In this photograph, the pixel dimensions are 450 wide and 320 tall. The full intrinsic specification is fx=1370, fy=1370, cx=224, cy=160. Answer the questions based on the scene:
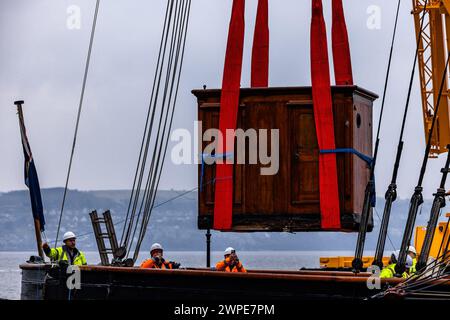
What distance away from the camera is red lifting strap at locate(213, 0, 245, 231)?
20.3 meters

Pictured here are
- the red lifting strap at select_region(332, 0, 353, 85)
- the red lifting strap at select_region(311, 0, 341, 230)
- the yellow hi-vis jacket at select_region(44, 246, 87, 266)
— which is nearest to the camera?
the red lifting strap at select_region(311, 0, 341, 230)

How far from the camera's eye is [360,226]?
1909 centimetres

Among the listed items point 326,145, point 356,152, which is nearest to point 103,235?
point 326,145

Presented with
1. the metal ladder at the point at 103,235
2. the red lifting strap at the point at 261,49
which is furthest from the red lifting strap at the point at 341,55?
the metal ladder at the point at 103,235

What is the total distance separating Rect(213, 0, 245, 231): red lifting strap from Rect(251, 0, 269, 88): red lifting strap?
1.02 ft

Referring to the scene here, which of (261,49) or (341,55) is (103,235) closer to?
(261,49)

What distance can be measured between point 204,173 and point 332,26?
2.95 m

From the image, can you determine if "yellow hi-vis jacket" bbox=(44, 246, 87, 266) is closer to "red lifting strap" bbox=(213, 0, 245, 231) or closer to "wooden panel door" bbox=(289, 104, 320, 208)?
"red lifting strap" bbox=(213, 0, 245, 231)

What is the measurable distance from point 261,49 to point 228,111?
137 centimetres

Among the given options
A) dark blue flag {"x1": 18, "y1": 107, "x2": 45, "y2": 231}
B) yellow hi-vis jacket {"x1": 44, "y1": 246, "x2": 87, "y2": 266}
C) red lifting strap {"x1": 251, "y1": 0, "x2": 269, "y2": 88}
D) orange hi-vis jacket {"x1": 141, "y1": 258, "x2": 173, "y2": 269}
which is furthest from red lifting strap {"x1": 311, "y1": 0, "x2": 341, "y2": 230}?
dark blue flag {"x1": 18, "y1": 107, "x2": 45, "y2": 231}
